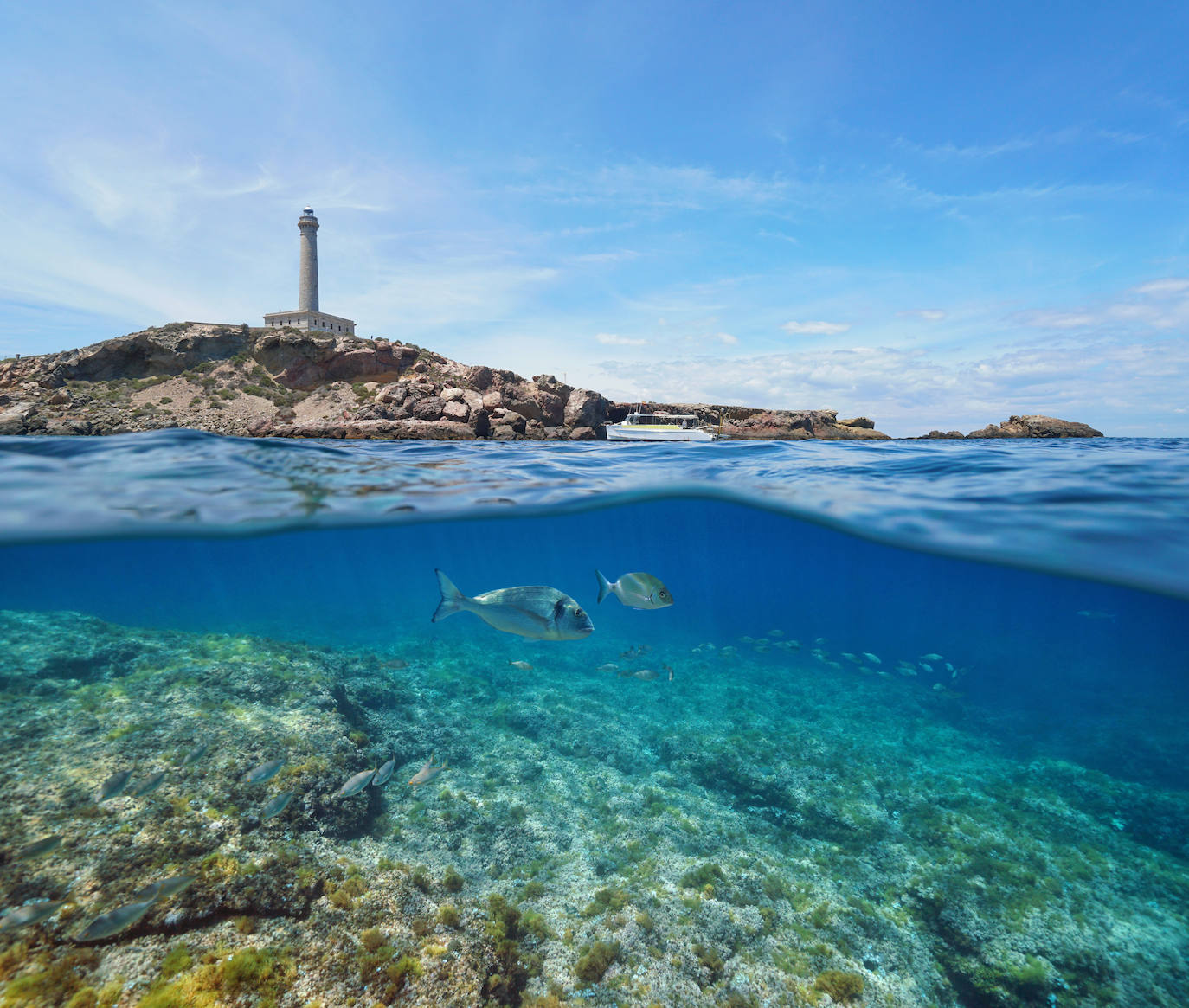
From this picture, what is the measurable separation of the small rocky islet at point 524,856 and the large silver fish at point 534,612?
8.19 ft

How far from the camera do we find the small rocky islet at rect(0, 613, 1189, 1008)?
4094mm

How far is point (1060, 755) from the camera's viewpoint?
439 inches

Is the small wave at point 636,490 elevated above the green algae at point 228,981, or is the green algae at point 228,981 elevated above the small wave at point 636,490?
the small wave at point 636,490

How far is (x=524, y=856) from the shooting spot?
19.4 ft

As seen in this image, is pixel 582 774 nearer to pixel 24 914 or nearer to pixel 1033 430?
pixel 24 914

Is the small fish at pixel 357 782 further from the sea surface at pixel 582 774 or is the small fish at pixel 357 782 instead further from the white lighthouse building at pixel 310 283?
the white lighthouse building at pixel 310 283

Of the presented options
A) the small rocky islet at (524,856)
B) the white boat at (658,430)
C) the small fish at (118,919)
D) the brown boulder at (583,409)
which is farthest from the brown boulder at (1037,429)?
the small fish at (118,919)

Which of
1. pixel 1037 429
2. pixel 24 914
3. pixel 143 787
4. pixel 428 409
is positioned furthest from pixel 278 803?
pixel 1037 429

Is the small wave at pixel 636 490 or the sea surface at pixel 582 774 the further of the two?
the small wave at pixel 636 490

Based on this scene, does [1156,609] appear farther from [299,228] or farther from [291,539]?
[299,228]

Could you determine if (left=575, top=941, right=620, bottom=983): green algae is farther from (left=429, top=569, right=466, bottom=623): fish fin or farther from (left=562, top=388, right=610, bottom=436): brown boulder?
(left=562, top=388, right=610, bottom=436): brown boulder

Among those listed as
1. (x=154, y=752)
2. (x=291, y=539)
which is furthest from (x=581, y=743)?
(x=291, y=539)

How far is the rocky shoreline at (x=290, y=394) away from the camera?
32875 mm

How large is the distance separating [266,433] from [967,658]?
41464mm
